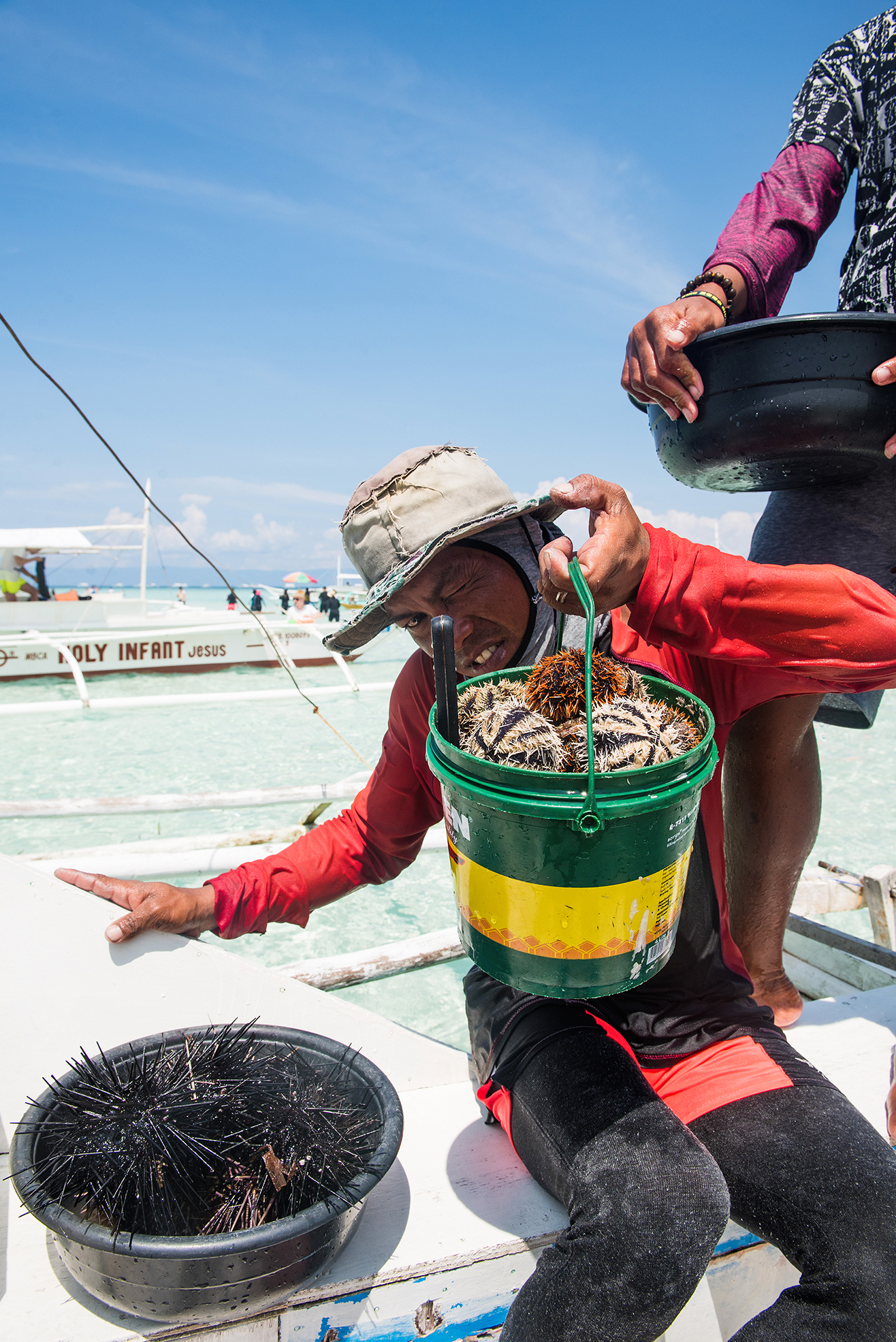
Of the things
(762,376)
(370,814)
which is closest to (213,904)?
(370,814)

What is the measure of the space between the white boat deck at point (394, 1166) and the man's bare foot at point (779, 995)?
0.15 ft

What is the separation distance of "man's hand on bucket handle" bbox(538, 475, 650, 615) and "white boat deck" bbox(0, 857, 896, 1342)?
115 centimetres

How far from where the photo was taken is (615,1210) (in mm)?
1075

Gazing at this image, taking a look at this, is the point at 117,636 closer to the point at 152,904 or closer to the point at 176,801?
the point at 176,801

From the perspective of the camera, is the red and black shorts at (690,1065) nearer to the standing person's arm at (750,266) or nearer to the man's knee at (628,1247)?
the man's knee at (628,1247)

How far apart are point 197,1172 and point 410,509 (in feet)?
4.54

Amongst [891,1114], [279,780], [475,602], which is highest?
[475,602]

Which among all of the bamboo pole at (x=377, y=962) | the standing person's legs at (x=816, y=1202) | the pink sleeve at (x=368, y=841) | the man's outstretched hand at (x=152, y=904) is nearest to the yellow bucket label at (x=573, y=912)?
the standing person's legs at (x=816, y=1202)

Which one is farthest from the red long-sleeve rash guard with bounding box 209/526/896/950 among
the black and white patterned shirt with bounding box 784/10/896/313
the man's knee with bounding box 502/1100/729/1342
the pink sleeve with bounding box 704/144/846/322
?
the black and white patterned shirt with bounding box 784/10/896/313

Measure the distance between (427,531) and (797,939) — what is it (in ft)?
7.77

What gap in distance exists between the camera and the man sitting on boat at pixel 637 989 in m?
1.05

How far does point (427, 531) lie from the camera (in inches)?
67.6

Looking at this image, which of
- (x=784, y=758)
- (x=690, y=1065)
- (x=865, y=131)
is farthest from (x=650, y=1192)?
(x=865, y=131)

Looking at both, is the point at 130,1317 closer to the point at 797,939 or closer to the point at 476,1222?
the point at 476,1222
